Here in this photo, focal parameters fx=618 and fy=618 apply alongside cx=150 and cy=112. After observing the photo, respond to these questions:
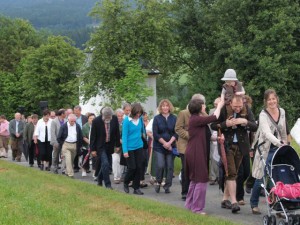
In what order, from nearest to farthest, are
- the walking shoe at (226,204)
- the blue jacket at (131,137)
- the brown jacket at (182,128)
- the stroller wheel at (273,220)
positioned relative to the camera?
1. the stroller wheel at (273,220)
2. the walking shoe at (226,204)
3. the brown jacket at (182,128)
4. the blue jacket at (131,137)

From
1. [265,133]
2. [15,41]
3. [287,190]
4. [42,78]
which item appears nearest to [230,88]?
[265,133]

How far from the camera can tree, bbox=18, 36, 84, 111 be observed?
250ft

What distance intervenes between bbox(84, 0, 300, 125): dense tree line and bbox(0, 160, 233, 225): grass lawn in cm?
2530

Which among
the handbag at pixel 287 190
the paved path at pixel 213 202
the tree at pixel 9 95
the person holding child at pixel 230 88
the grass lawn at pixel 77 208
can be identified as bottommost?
the paved path at pixel 213 202

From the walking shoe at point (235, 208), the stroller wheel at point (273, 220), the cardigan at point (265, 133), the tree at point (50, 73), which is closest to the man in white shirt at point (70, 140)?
the walking shoe at point (235, 208)

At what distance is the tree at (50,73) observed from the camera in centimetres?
7631

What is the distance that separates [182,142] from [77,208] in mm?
3315

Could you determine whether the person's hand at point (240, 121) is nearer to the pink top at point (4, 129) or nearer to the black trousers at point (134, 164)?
the black trousers at point (134, 164)

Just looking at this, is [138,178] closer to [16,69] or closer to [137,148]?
[137,148]

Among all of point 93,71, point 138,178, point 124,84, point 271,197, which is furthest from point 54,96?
point 271,197

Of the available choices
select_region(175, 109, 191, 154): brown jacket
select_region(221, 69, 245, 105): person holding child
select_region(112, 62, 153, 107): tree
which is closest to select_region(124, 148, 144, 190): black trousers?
select_region(175, 109, 191, 154): brown jacket

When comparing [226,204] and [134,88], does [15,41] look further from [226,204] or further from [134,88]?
[226,204]

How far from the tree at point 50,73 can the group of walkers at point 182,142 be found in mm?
54841

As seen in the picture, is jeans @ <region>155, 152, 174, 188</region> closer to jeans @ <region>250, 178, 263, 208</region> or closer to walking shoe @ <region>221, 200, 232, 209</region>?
walking shoe @ <region>221, 200, 232, 209</region>
